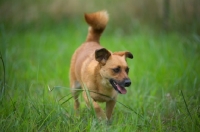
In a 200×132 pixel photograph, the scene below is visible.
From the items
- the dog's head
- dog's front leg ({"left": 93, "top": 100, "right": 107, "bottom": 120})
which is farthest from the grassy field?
the dog's head

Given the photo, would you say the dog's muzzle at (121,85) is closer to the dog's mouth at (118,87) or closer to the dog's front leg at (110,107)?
the dog's mouth at (118,87)

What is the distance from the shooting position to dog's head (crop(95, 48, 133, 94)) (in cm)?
498

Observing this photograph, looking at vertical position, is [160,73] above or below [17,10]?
below

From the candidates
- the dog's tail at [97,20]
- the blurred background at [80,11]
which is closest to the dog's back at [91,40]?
the dog's tail at [97,20]

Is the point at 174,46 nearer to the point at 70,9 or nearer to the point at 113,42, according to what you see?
the point at 113,42

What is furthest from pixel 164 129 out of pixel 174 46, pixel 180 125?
pixel 174 46

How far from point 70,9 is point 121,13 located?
1.84m

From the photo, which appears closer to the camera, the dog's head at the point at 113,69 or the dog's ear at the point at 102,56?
the dog's head at the point at 113,69

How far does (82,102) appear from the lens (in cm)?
629

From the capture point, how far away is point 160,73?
748 cm

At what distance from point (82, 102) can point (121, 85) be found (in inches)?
60.0

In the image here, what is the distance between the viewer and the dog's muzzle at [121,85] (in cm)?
489

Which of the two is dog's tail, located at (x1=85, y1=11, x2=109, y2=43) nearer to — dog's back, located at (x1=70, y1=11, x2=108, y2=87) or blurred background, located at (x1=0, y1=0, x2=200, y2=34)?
dog's back, located at (x1=70, y1=11, x2=108, y2=87)

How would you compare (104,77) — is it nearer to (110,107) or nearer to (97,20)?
(110,107)
